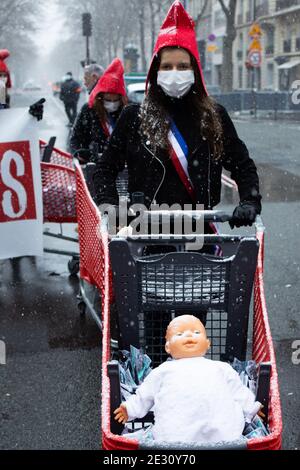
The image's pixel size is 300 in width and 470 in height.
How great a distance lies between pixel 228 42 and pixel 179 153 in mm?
37034

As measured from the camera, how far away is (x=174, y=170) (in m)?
3.55

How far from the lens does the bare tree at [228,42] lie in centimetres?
3809

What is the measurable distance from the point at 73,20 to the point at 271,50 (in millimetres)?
33496

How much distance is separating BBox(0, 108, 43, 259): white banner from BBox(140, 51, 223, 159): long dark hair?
9.21 ft

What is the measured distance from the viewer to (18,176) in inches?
246

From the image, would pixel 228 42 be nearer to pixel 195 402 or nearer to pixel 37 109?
pixel 37 109

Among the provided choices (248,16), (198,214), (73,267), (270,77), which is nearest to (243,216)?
(198,214)

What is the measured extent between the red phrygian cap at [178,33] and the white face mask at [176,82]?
0.39ft

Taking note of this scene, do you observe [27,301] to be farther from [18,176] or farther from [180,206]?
[180,206]

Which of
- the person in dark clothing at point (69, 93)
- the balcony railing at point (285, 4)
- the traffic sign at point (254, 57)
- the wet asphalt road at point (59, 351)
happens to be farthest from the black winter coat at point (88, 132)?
the balcony railing at point (285, 4)

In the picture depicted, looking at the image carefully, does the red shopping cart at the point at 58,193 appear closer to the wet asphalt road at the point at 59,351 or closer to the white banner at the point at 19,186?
the white banner at the point at 19,186

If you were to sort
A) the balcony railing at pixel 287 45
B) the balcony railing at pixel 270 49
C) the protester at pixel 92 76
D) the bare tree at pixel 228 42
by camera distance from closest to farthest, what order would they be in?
the protester at pixel 92 76 < the bare tree at pixel 228 42 < the balcony railing at pixel 287 45 < the balcony railing at pixel 270 49

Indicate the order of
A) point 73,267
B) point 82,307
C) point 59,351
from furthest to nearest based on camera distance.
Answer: point 73,267, point 82,307, point 59,351

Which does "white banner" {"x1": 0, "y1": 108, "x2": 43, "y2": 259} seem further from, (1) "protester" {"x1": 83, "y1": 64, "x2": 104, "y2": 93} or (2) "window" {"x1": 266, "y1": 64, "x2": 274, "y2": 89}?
(2) "window" {"x1": 266, "y1": 64, "x2": 274, "y2": 89}
